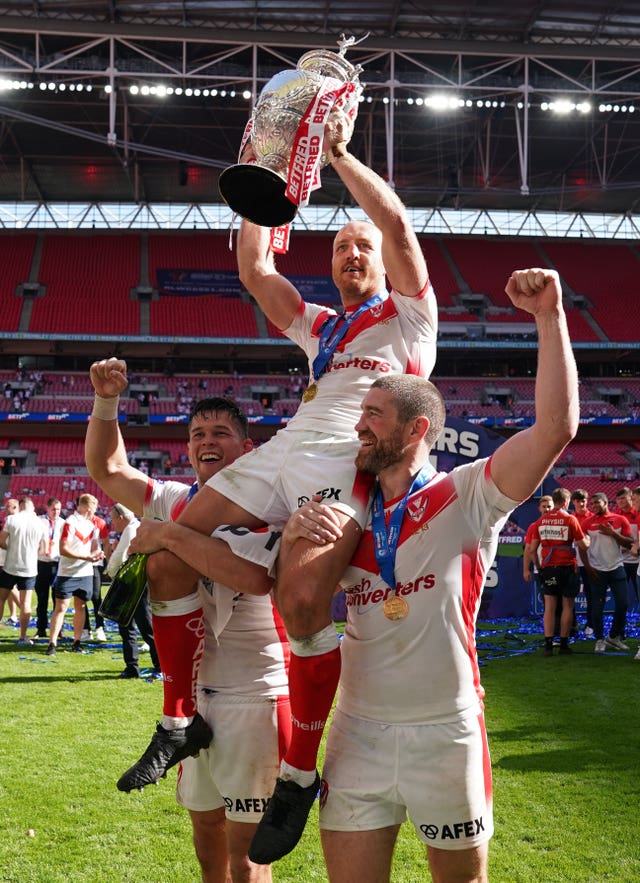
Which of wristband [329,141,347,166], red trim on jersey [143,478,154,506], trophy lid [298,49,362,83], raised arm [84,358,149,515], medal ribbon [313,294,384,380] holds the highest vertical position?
trophy lid [298,49,362,83]

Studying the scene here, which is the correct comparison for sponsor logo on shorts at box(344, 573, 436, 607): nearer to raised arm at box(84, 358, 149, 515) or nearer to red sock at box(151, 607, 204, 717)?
red sock at box(151, 607, 204, 717)

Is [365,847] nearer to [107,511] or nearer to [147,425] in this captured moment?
[107,511]

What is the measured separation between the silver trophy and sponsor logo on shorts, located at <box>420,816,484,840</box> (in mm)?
2124

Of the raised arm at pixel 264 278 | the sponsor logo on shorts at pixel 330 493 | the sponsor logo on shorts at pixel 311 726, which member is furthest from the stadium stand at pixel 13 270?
the sponsor logo on shorts at pixel 311 726

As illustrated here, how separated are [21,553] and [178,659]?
9.02 meters

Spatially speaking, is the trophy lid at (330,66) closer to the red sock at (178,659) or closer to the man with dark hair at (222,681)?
the man with dark hair at (222,681)

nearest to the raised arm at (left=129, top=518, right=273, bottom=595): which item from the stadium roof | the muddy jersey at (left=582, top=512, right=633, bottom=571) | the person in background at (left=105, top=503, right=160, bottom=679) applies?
the person in background at (left=105, top=503, right=160, bottom=679)

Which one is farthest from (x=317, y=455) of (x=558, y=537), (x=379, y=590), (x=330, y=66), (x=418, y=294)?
(x=558, y=537)

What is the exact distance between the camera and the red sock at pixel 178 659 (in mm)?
3064

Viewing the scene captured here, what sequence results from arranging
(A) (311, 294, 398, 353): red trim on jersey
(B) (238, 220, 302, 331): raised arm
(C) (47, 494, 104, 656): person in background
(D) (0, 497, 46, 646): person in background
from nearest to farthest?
1. (A) (311, 294, 398, 353): red trim on jersey
2. (B) (238, 220, 302, 331): raised arm
3. (C) (47, 494, 104, 656): person in background
4. (D) (0, 497, 46, 646): person in background

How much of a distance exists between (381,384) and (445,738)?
3.76 ft

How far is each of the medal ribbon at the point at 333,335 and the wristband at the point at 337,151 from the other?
591mm

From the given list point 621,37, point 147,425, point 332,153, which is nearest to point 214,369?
point 147,425

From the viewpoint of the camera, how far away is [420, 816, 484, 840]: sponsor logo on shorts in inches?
98.0
